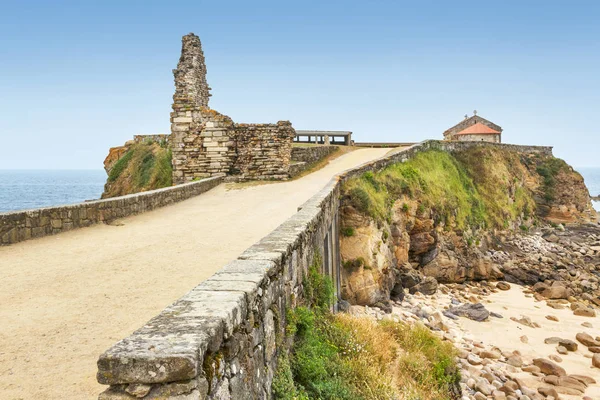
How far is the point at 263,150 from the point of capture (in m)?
19.0

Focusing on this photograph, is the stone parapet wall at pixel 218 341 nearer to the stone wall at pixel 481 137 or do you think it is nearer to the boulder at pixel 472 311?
the boulder at pixel 472 311

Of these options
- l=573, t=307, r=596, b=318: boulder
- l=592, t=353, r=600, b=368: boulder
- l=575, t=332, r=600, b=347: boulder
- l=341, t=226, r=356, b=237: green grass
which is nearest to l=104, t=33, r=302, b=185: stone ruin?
l=341, t=226, r=356, b=237: green grass

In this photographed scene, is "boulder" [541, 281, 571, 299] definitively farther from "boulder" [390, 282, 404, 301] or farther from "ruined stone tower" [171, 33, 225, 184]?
"ruined stone tower" [171, 33, 225, 184]

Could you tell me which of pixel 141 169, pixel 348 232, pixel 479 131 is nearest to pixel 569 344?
pixel 348 232

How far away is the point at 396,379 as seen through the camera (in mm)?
6938

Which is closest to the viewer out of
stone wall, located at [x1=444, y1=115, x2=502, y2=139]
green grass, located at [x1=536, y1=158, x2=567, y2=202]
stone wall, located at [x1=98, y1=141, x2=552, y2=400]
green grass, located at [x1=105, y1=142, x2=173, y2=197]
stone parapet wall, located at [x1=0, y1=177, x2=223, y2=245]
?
stone wall, located at [x1=98, y1=141, x2=552, y2=400]

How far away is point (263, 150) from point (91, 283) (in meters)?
13.7

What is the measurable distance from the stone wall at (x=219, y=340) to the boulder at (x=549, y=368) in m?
8.85

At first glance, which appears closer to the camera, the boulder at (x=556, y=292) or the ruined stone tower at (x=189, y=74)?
the ruined stone tower at (x=189, y=74)

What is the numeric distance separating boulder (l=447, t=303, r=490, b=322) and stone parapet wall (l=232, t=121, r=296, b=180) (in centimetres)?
842

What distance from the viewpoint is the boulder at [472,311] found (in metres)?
15.5

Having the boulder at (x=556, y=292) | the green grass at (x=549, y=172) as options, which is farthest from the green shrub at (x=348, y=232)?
the green grass at (x=549, y=172)

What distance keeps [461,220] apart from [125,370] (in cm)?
2412

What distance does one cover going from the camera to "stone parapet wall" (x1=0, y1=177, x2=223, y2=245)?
25.7ft
